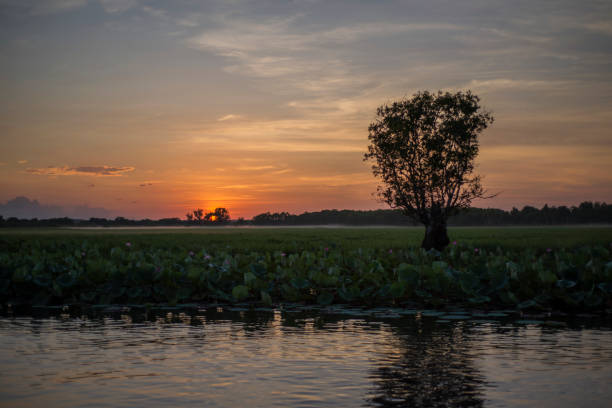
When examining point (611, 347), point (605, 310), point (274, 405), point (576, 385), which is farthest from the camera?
point (605, 310)

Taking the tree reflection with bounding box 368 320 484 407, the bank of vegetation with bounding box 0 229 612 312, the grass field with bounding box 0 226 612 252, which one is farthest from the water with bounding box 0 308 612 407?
the grass field with bounding box 0 226 612 252

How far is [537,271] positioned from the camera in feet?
43.8

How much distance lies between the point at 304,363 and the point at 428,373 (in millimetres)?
1604

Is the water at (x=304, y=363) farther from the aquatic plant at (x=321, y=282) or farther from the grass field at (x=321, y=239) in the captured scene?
the grass field at (x=321, y=239)

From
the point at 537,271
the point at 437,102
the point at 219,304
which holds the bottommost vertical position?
the point at 219,304

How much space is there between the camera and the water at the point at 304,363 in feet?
21.7

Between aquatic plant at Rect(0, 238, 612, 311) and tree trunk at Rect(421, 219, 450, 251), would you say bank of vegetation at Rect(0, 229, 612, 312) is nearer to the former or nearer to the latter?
aquatic plant at Rect(0, 238, 612, 311)

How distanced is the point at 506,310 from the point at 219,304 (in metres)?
6.53

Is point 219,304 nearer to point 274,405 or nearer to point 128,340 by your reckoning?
point 128,340

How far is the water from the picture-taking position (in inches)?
260

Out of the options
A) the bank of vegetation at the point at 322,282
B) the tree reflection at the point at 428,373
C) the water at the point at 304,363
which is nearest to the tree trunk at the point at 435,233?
the bank of vegetation at the point at 322,282

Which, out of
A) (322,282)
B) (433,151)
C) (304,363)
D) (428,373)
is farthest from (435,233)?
(428,373)

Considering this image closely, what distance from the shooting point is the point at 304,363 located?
8.17 m

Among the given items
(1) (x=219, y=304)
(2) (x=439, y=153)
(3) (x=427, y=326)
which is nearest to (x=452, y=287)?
(3) (x=427, y=326)
